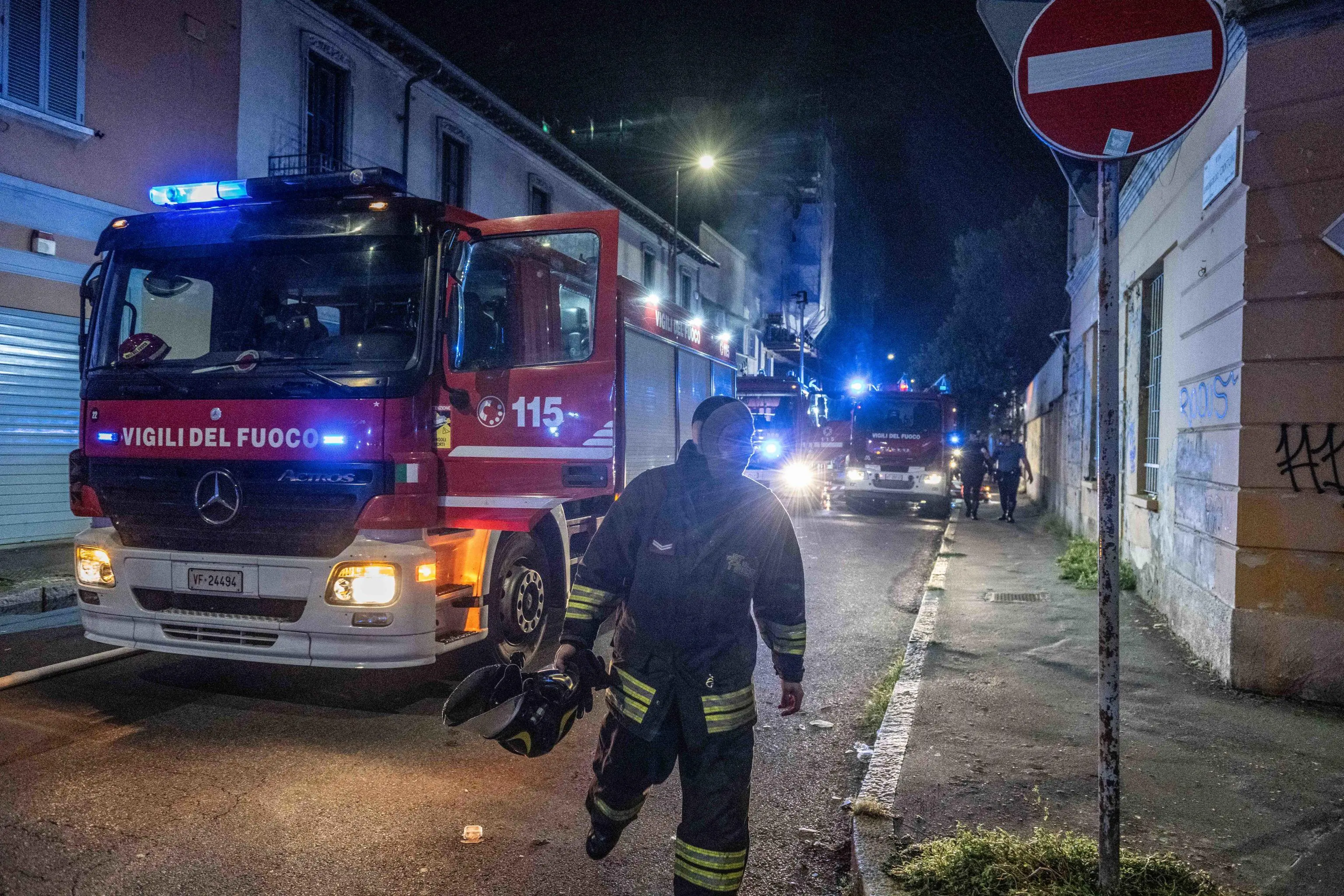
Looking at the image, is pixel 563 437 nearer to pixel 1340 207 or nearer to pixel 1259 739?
pixel 1259 739

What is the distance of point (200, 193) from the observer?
217 inches

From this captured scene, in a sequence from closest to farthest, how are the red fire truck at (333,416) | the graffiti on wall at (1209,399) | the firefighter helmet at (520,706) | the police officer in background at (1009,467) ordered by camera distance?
the firefighter helmet at (520,706)
the red fire truck at (333,416)
the graffiti on wall at (1209,399)
the police officer in background at (1009,467)

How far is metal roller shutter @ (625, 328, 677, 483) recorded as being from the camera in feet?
20.9

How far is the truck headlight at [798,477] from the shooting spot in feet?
63.0

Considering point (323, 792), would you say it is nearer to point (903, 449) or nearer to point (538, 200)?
point (903, 449)

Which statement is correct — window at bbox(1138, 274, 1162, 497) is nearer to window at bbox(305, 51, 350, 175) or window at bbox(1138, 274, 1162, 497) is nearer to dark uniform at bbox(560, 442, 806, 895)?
dark uniform at bbox(560, 442, 806, 895)

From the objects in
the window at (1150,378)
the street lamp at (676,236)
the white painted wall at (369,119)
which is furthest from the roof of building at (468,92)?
the window at (1150,378)

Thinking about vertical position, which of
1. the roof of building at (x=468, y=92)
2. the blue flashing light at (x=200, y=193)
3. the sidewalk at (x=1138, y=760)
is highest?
the roof of building at (x=468, y=92)

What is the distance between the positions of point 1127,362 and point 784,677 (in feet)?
27.3

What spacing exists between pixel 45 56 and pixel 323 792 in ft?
35.7

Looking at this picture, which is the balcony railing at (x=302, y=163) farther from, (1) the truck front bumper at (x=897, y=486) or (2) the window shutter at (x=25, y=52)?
(1) the truck front bumper at (x=897, y=486)

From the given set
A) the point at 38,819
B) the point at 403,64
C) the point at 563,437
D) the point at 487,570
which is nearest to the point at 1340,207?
the point at 563,437

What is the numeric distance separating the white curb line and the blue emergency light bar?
13.2 ft

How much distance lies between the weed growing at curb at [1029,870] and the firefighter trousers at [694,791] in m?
0.78
